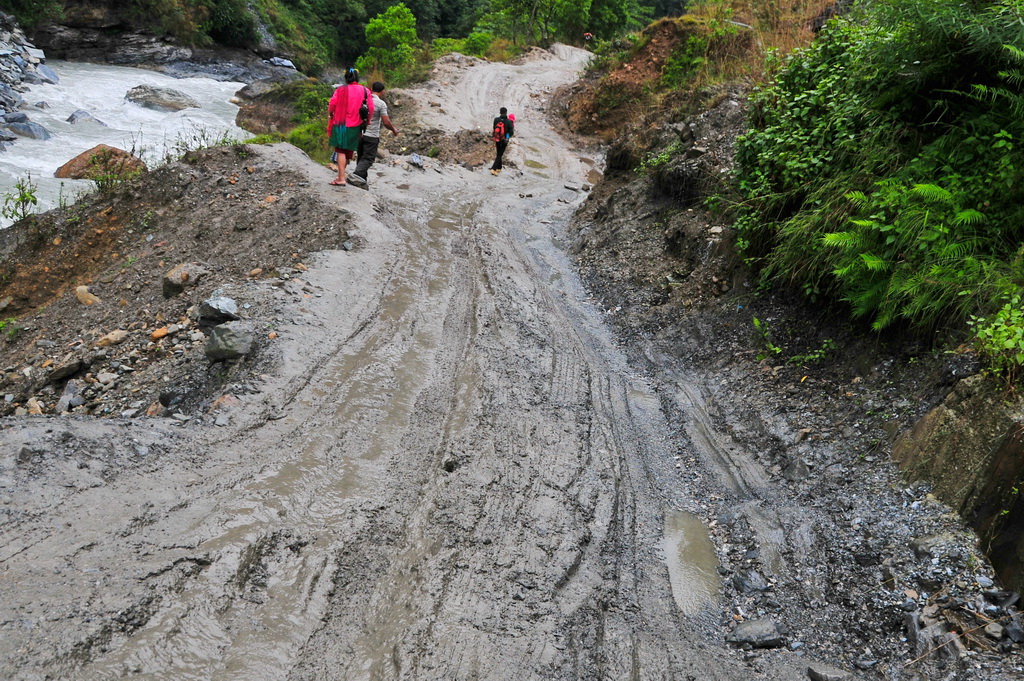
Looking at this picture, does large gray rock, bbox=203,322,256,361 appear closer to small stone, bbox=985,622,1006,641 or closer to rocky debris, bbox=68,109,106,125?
small stone, bbox=985,622,1006,641

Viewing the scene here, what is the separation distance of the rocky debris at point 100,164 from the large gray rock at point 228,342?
6745mm

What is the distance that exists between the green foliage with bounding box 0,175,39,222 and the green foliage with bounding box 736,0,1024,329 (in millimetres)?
10452

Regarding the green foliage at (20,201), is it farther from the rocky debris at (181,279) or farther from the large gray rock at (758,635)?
the large gray rock at (758,635)

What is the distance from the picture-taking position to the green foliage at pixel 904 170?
15.4ft

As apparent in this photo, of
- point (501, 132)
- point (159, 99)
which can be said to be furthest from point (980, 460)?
point (159, 99)

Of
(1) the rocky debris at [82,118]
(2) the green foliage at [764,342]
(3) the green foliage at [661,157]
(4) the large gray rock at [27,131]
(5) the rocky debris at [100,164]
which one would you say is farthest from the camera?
(1) the rocky debris at [82,118]

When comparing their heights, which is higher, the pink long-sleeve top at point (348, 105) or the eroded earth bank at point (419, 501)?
the pink long-sleeve top at point (348, 105)

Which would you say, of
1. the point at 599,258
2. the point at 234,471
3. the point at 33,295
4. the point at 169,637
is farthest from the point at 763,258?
the point at 33,295

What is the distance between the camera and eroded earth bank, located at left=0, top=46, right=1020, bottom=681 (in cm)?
327

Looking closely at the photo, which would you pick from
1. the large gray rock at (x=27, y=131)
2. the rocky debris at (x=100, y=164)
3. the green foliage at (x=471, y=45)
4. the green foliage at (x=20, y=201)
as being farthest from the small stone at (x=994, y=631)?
the green foliage at (x=471, y=45)

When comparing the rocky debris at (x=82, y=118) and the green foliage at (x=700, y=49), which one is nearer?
the green foliage at (x=700, y=49)

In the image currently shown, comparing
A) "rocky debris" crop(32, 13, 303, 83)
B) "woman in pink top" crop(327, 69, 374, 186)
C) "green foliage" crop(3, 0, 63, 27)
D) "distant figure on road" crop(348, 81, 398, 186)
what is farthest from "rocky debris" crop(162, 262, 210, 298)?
"green foliage" crop(3, 0, 63, 27)

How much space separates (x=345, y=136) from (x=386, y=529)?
286 inches

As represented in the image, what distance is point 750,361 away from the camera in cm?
622
